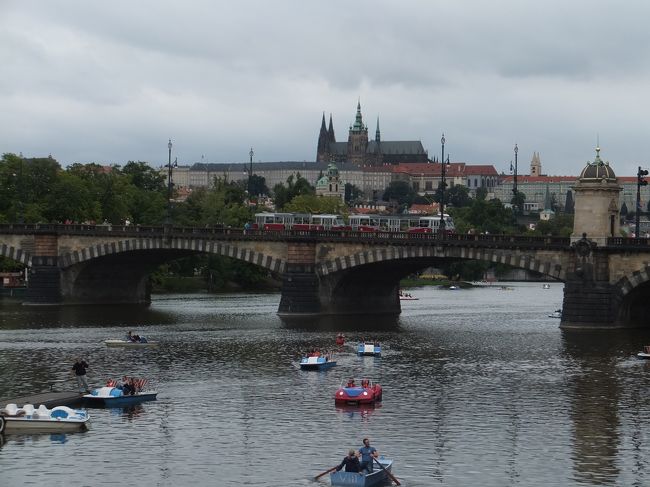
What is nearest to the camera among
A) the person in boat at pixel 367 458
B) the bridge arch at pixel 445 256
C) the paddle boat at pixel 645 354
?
the person in boat at pixel 367 458

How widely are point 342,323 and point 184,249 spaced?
19.6 metres

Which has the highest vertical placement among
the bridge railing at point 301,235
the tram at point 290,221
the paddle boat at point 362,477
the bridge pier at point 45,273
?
the tram at point 290,221

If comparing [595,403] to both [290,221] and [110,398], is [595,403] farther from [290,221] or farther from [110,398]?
[290,221]

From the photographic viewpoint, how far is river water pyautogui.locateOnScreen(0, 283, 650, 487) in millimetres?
50656

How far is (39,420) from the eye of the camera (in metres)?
56.8

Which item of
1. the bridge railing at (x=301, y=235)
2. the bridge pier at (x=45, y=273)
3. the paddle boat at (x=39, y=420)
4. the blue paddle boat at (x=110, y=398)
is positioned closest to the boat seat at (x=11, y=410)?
the paddle boat at (x=39, y=420)

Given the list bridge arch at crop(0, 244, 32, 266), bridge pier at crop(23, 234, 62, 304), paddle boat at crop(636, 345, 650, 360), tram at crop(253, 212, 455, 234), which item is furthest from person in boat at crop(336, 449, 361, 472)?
bridge arch at crop(0, 244, 32, 266)

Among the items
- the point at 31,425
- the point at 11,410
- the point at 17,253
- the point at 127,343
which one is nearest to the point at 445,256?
the point at 127,343

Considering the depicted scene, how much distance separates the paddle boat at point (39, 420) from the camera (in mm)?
56781

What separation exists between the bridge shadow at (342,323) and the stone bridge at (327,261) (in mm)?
1886

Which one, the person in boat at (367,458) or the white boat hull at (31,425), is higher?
the person in boat at (367,458)

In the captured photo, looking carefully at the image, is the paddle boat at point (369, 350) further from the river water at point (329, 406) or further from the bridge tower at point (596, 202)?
the bridge tower at point (596, 202)

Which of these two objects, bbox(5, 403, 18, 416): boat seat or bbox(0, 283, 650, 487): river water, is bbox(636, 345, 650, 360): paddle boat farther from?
bbox(5, 403, 18, 416): boat seat

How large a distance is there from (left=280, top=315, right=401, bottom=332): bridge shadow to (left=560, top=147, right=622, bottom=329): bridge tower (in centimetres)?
1540
